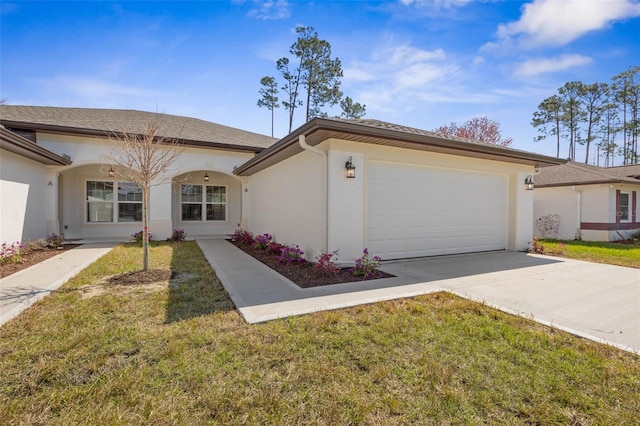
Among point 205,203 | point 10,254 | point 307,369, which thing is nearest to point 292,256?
point 307,369

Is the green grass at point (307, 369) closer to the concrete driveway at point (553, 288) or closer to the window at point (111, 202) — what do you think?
the concrete driveway at point (553, 288)

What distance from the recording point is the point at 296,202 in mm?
7836

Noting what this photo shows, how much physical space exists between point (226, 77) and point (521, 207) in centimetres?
1036

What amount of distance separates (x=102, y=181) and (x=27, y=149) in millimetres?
4839

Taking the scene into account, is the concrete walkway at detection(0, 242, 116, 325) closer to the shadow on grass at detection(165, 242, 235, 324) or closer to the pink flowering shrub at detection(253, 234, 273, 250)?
the shadow on grass at detection(165, 242, 235, 324)

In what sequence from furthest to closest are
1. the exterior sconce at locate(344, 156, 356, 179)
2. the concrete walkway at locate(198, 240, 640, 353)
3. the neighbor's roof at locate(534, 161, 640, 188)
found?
the neighbor's roof at locate(534, 161, 640, 188) → the exterior sconce at locate(344, 156, 356, 179) → the concrete walkway at locate(198, 240, 640, 353)

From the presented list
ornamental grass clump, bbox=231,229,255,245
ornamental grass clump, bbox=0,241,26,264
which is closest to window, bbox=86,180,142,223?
ornamental grass clump, bbox=231,229,255,245

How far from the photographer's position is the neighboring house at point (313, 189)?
631cm

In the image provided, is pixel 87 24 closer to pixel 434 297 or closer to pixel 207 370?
pixel 207 370

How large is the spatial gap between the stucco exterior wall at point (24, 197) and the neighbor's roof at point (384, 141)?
6.36 m

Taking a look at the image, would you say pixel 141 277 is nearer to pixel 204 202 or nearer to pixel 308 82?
pixel 204 202

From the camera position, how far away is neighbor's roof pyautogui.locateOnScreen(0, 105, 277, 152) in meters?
10.1

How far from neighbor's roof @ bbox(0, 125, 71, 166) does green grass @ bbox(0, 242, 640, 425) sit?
5.34 meters

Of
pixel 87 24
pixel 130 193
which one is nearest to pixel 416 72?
pixel 87 24
